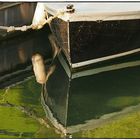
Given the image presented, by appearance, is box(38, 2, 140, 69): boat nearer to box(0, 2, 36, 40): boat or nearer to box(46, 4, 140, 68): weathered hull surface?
box(46, 4, 140, 68): weathered hull surface

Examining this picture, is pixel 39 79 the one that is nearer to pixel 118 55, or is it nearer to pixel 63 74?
pixel 63 74

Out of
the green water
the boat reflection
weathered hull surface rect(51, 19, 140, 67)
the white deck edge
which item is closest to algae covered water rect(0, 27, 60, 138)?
the green water

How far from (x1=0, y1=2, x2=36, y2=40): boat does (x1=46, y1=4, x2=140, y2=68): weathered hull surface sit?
5.44 ft

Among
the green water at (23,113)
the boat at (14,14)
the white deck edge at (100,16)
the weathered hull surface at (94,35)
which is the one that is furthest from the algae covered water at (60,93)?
the white deck edge at (100,16)

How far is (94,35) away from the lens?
1122 centimetres

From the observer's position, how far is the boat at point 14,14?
12922 mm

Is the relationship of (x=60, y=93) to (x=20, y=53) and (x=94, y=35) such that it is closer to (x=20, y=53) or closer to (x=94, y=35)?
(x=94, y=35)

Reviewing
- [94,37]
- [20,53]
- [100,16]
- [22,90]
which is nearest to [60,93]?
[22,90]

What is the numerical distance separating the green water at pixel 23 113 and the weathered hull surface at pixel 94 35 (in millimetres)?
1391

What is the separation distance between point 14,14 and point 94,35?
10.3 feet

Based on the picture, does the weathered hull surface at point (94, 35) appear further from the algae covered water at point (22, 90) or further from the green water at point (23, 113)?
the green water at point (23, 113)

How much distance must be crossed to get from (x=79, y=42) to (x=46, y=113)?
2682 mm

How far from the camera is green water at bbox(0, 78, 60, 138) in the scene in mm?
8203

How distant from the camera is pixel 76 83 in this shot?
36.0ft
